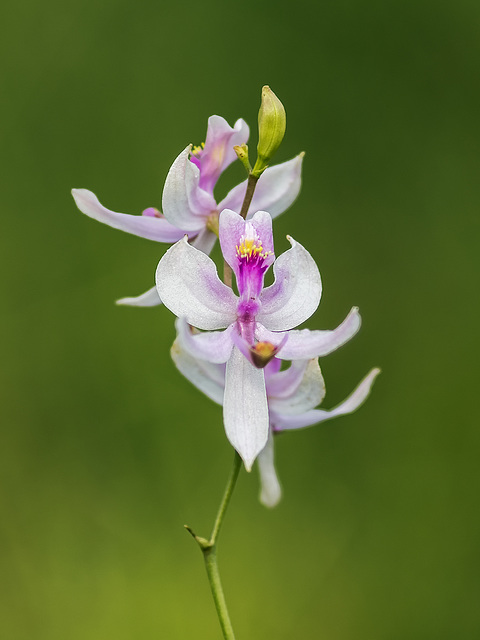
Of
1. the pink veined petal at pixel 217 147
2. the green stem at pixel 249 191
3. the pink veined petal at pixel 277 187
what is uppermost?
the pink veined petal at pixel 217 147

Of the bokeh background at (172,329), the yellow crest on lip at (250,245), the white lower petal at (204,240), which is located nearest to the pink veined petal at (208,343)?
the yellow crest on lip at (250,245)

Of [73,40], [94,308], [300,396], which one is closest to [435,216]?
[94,308]

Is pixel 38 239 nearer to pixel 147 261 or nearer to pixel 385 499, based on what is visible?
pixel 147 261

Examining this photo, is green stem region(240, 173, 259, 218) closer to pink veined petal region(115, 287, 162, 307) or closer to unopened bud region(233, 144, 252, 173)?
unopened bud region(233, 144, 252, 173)

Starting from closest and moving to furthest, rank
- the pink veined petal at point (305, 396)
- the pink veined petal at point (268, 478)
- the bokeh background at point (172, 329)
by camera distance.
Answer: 1. the pink veined petal at point (305, 396)
2. the pink veined petal at point (268, 478)
3. the bokeh background at point (172, 329)

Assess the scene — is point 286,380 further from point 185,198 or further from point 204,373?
point 185,198

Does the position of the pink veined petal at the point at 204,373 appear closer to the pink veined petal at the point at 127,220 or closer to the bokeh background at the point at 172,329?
the pink veined petal at the point at 127,220

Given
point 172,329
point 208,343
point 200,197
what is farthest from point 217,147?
point 172,329
